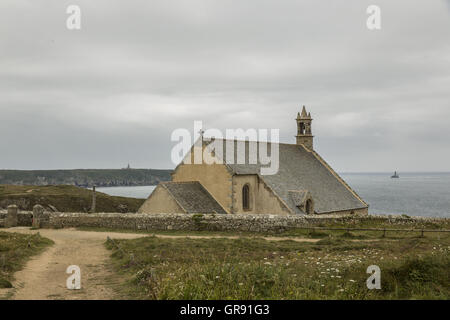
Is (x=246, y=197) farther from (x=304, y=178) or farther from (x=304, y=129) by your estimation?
(x=304, y=129)

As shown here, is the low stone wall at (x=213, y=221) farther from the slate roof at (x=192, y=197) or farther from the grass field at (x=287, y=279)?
the grass field at (x=287, y=279)

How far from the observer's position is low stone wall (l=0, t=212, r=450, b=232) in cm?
2611

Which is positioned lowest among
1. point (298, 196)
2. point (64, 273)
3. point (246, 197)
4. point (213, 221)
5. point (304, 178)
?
point (64, 273)

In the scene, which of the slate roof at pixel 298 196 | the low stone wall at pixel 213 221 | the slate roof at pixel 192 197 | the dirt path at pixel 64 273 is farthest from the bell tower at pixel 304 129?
the dirt path at pixel 64 273

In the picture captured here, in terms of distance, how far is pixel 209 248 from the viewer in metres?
17.8

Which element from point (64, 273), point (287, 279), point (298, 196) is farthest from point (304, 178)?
point (287, 279)

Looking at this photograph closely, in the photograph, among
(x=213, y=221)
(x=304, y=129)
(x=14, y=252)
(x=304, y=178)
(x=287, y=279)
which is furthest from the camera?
(x=304, y=129)

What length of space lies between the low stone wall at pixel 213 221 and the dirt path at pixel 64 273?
4906 mm

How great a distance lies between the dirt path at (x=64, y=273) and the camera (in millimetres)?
11109

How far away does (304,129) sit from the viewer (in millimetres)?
47844

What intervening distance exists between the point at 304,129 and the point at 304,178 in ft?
31.8

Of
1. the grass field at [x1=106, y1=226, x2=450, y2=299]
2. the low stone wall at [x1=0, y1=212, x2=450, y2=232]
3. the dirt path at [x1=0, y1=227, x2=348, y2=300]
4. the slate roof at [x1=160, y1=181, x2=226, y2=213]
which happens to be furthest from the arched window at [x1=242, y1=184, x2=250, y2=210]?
the grass field at [x1=106, y1=226, x2=450, y2=299]
